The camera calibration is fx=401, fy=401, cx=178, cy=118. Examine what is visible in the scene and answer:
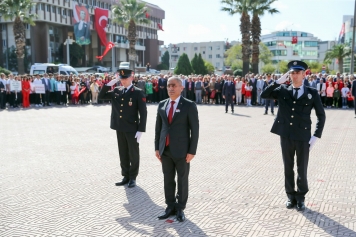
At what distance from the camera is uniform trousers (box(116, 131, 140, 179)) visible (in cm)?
671

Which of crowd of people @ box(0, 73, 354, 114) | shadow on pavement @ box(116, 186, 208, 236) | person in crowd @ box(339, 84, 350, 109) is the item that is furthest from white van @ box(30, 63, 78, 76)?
shadow on pavement @ box(116, 186, 208, 236)

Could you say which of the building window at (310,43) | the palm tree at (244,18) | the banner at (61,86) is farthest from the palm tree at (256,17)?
the building window at (310,43)

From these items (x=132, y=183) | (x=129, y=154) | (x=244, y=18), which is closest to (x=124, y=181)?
(x=132, y=183)

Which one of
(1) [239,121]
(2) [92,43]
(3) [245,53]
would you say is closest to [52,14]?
(2) [92,43]

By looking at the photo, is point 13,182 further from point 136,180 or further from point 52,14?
point 52,14

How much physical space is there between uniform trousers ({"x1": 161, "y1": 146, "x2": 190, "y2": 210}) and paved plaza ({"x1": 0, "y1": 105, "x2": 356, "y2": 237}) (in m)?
0.27

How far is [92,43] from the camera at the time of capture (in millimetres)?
71938

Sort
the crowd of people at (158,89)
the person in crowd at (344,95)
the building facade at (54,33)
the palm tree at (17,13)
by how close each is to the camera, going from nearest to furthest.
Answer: the person in crowd at (344,95) → the crowd of people at (158,89) → the palm tree at (17,13) → the building facade at (54,33)

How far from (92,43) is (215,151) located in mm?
65865

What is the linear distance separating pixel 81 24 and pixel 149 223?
203 ft

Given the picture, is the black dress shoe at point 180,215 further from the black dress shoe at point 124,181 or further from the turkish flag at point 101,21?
the turkish flag at point 101,21

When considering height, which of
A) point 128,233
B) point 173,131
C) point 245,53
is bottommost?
point 128,233

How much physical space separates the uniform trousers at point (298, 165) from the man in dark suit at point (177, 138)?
1.38 m

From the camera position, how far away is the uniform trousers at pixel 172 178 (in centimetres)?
511
